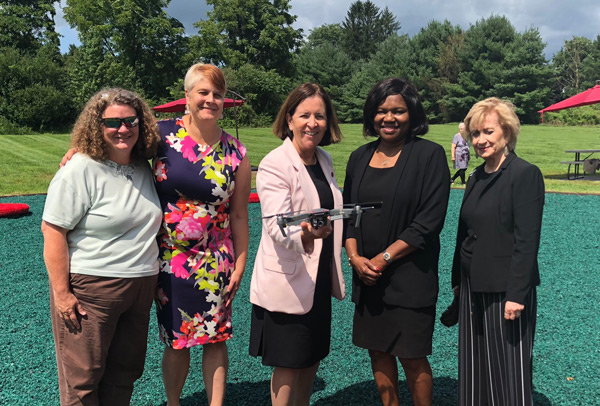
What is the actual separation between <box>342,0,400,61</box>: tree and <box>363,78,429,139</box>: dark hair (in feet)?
232

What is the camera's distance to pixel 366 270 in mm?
2822

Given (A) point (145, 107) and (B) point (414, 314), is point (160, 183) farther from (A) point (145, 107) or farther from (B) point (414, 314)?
(B) point (414, 314)

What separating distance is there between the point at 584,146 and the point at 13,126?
32655mm

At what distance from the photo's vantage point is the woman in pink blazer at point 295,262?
105 inches

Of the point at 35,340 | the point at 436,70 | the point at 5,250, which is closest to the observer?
the point at 35,340

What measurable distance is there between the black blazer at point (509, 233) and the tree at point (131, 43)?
37603 millimetres

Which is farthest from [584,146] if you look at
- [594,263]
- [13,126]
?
[13,126]

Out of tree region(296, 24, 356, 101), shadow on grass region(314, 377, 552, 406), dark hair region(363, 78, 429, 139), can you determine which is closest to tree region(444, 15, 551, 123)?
tree region(296, 24, 356, 101)

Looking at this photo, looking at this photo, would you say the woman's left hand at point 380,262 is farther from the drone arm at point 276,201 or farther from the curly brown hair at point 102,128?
the curly brown hair at point 102,128

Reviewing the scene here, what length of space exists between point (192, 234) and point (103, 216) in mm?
492

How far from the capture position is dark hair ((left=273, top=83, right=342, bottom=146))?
2.74 meters

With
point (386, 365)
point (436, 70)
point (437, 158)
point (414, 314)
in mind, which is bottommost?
point (386, 365)

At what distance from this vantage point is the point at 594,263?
696cm

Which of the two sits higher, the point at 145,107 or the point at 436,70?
the point at 436,70
